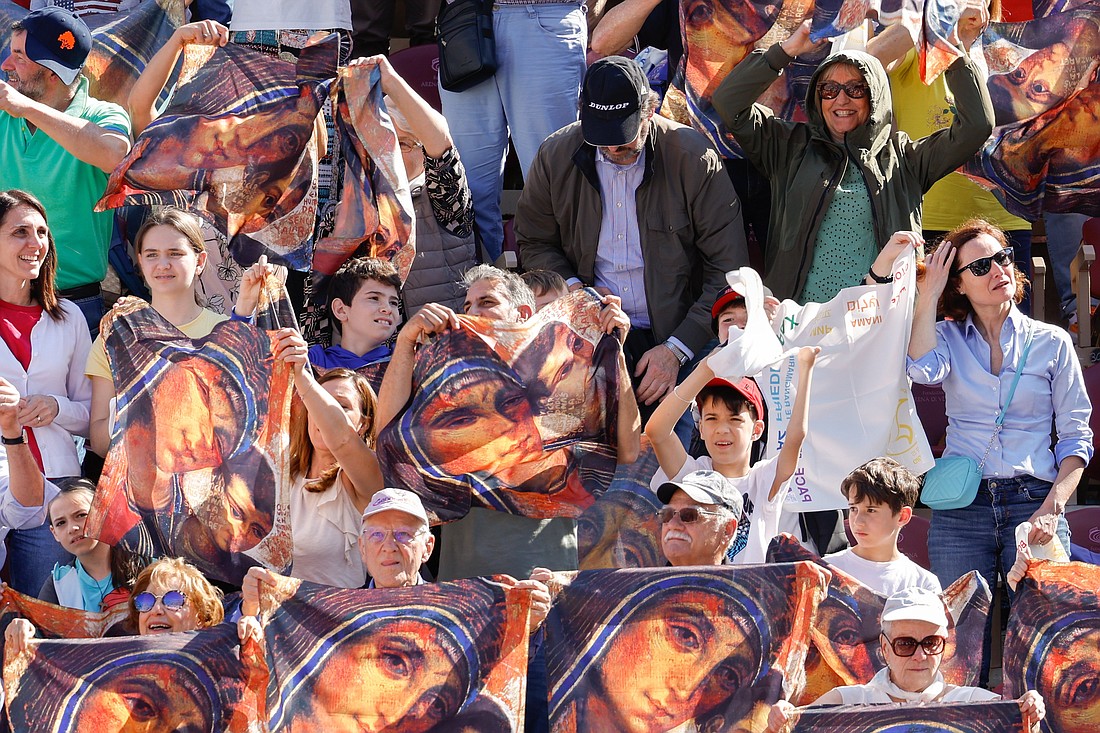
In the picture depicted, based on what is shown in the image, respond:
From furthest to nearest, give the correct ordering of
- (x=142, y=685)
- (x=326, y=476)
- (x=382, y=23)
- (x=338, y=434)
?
(x=382, y=23) → (x=326, y=476) → (x=338, y=434) → (x=142, y=685)

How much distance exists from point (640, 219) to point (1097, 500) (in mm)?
2841

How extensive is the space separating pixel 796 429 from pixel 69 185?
3.22 meters

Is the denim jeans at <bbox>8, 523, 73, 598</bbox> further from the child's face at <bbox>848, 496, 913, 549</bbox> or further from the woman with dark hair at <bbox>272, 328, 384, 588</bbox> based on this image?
the child's face at <bbox>848, 496, 913, 549</bbox>

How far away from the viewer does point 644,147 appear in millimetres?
7277

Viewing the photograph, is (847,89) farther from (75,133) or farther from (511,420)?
(75,133)

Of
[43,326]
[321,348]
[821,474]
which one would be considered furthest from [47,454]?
[821,474]

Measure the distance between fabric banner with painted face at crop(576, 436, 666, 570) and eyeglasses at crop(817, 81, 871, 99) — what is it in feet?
5.80

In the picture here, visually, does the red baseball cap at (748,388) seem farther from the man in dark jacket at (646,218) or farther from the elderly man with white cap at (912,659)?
the elderly man with white cap at (912,659)

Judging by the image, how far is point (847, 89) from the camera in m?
7.20

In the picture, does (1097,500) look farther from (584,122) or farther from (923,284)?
(584,122)

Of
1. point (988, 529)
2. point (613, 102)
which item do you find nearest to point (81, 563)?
point (613, 102)

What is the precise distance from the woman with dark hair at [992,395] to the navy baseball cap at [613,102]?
1296 millimetres

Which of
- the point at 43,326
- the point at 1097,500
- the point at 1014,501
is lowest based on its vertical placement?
the point at 1097,500

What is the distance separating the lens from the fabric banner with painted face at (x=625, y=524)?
645 centimetres
